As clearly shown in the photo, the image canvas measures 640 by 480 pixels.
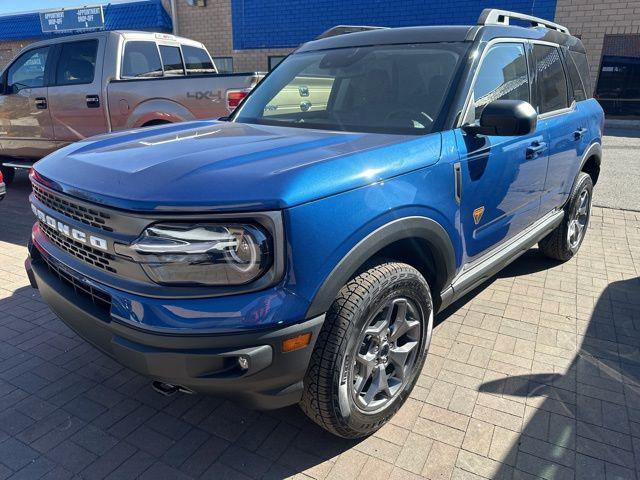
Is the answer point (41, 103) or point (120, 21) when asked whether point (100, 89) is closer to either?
point (41, 103)

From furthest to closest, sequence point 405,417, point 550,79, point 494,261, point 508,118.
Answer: point 550,79 < point 494,261 < point 405,417 < point 508,118

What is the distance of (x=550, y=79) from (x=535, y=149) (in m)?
0.88

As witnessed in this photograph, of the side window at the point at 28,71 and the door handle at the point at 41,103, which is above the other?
the side window at the point at 28,71

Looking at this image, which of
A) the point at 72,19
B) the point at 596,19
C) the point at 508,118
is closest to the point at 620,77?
the point at 596,19

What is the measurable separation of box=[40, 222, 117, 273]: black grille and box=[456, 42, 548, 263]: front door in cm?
183

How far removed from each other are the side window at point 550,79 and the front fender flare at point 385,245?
68.4 inches

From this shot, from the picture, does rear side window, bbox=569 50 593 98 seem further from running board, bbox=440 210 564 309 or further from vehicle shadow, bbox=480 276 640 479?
vehicle shadow, bbox=480 276 640 479

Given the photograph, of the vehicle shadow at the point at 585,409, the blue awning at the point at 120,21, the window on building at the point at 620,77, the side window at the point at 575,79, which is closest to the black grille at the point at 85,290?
the vehicle shadow at the point at 585,409

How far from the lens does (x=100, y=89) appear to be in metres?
6.58

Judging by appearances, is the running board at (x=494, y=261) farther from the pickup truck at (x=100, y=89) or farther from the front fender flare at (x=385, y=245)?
the pickup truck at (x=100, y=89)

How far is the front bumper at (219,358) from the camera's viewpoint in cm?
184

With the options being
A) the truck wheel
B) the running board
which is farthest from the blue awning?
the truck wheel

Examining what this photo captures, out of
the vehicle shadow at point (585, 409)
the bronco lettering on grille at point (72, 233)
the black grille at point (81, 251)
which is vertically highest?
the bronco lettering on grille at point (72, 233)

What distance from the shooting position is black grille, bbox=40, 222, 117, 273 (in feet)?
6.84
